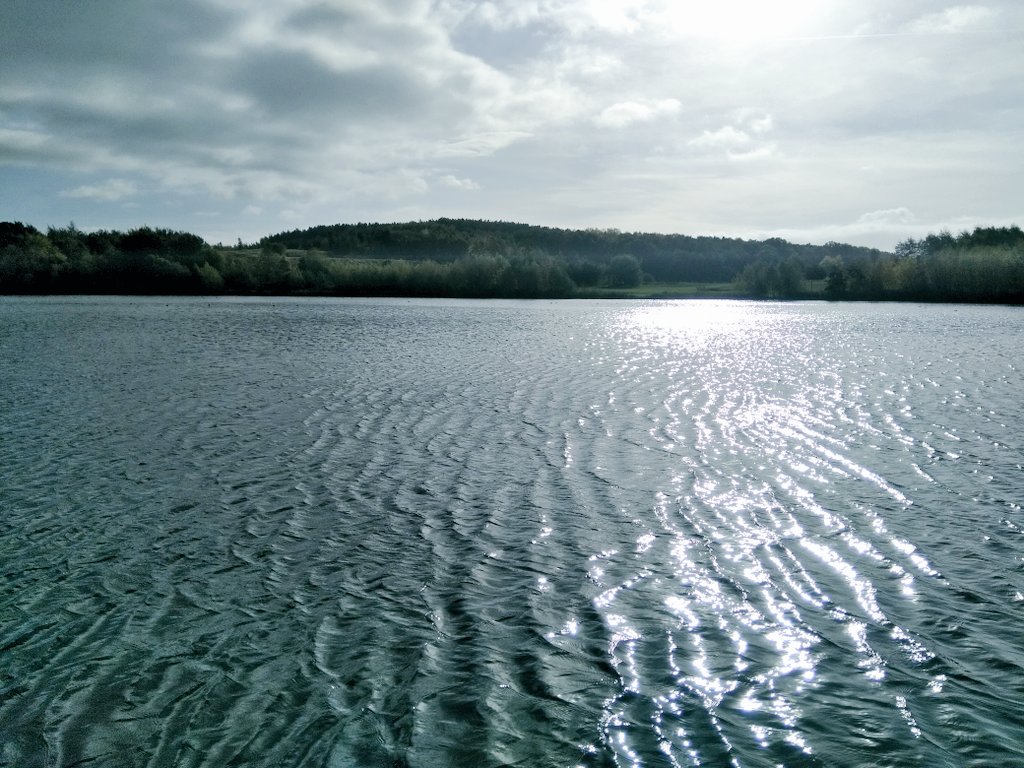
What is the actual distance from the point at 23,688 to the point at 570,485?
307 inches

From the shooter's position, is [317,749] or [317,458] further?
[317,458]

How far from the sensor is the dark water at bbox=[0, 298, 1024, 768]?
18.5 feet

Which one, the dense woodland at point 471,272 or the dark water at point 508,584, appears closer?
the dark water at point 508,584

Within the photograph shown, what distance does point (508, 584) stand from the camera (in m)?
8.31

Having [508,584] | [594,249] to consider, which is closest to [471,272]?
[594,249]

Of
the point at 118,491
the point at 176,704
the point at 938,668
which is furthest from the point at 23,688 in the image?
the point at 938,668

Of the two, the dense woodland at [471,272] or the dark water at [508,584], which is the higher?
the dense woodland at [471,272]

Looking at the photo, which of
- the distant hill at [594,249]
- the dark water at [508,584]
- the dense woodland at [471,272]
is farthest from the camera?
the distant hill at [594,249]

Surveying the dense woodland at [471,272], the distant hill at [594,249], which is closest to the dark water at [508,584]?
the dense woodland at [471,272]

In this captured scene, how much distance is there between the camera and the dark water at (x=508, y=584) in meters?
5.62

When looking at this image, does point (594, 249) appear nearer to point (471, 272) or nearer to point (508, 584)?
point (471, 272)

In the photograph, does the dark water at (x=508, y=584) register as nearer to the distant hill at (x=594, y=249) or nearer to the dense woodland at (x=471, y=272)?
the dense woodland at (x=471, y=272)

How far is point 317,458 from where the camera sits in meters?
13.8

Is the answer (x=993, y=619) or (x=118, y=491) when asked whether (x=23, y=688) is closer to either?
(x=118, y=491)
